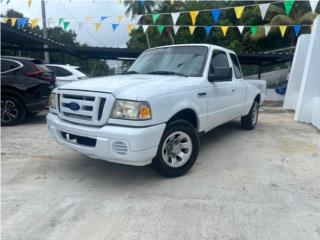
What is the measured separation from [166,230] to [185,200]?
634 mm

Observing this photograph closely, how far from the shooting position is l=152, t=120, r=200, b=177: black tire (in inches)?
139

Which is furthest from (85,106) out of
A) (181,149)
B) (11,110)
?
(11,110)

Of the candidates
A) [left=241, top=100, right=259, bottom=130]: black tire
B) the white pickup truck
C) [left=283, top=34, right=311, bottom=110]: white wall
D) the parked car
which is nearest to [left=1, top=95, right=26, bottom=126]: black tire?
the parked car

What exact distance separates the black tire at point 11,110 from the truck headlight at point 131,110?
15.4ft

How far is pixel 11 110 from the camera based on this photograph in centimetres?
685

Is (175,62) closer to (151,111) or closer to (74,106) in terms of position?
(151,111)

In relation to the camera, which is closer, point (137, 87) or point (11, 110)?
point (137, 87)

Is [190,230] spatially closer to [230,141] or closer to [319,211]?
[319,211]

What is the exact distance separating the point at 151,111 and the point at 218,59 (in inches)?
91.4

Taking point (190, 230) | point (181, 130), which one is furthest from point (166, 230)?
point (181, 130)

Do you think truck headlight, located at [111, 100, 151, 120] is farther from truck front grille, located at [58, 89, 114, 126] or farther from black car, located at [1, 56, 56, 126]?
black car, located at [1, 56, 56, 126]

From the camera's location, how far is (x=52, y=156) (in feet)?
15.5

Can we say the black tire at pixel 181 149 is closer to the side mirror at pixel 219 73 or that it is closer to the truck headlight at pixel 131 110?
the truck headlight at pixel 131 110

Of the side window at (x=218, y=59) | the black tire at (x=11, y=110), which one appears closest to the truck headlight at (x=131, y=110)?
the side window at (x=218, y=59)
